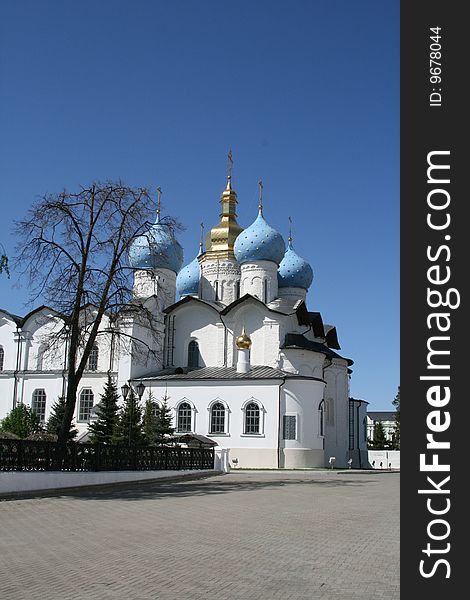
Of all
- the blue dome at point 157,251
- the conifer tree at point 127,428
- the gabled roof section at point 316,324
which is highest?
the blue dome at point 157,251

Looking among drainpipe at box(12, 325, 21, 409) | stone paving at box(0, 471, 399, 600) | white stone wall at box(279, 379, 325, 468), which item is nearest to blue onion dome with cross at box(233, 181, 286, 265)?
white stone wall at box(279, 379, 325, 468)

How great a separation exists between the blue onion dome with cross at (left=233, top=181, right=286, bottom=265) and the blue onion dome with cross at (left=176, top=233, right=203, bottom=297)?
18.3 ft

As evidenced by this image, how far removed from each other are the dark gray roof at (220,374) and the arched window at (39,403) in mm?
6273

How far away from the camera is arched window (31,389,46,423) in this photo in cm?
4266

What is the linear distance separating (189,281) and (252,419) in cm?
1348

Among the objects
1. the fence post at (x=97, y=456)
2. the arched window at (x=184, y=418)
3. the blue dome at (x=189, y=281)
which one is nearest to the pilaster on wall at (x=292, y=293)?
the blue dome at (x=189, y=281)

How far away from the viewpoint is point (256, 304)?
138 ft

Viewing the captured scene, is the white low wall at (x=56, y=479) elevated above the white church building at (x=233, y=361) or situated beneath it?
situated beneath

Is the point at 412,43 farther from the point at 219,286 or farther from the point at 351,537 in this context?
the point at 219,286

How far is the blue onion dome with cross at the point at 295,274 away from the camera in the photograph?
153 ft

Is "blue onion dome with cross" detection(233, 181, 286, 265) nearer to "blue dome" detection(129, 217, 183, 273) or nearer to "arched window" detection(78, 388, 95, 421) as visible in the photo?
"blue dome" detection(129, 217, 183, 273)

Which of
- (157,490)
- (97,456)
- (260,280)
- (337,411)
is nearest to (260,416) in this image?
(337,411)

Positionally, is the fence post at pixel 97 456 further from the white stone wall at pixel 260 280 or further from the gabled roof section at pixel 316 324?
the gabled roof section at pixel 316 324

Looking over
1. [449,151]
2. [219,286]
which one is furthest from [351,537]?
[219,286]
